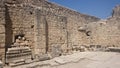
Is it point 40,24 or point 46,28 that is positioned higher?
point 40,24

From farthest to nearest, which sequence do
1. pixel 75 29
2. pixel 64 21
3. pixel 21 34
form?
pixel 75 29
pixel 64 21
pixel 21 34

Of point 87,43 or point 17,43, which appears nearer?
point 17,43

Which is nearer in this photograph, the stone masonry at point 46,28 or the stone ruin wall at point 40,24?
the stone masonry at point 46,28

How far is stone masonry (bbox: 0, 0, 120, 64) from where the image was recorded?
905 centimetres

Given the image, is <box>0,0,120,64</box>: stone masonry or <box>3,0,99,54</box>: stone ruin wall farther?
<box>3,0,99,54</box>: stone ruin wall

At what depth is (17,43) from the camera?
9297 millimetres

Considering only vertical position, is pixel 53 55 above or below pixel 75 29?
below

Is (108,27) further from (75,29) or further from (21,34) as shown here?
(21,34)

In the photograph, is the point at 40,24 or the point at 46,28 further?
the point at 46,28

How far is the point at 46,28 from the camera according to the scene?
11508 mm

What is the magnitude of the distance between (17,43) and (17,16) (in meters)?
1.53

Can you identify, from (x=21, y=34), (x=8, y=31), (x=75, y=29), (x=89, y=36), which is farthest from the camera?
(x=75, y=29)

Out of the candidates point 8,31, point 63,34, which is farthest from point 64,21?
point 8,31

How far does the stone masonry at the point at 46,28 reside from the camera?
29.7ft
